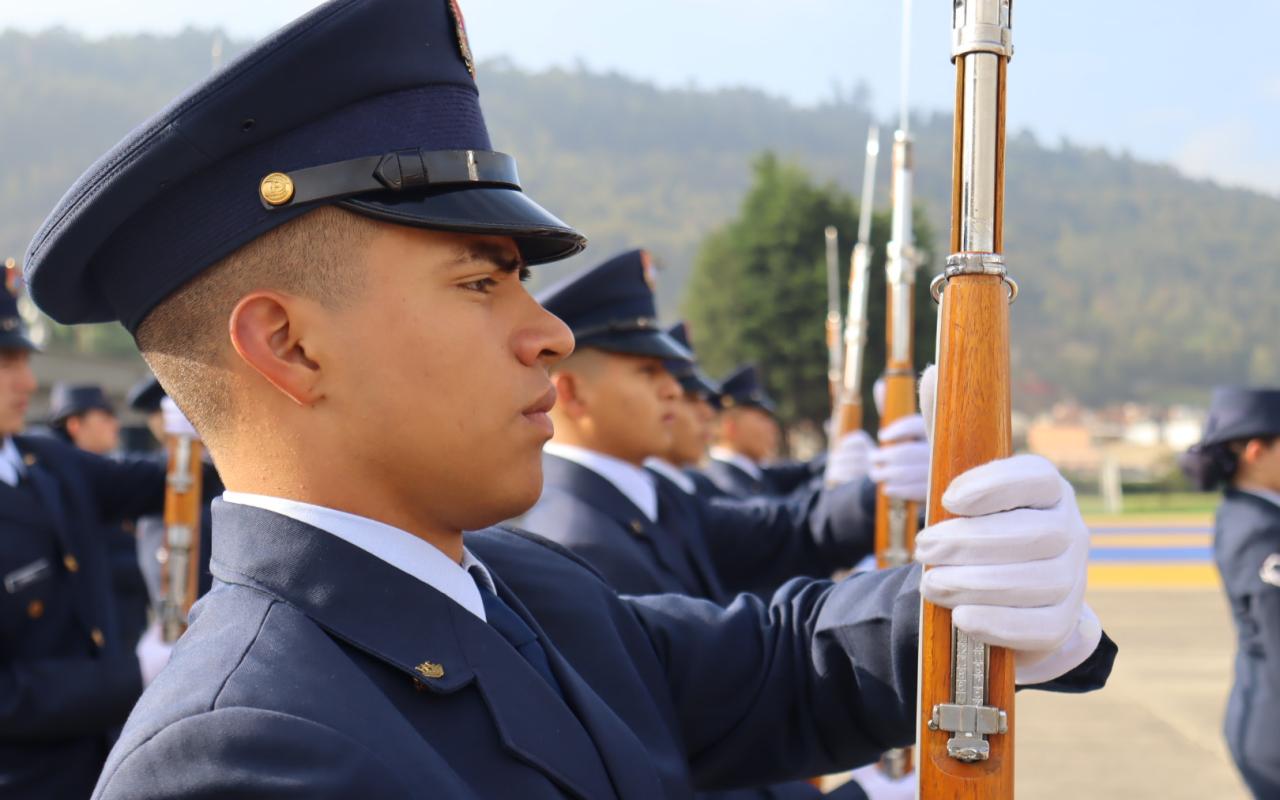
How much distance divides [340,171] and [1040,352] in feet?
450

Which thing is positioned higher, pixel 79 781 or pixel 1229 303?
pixel 79 781

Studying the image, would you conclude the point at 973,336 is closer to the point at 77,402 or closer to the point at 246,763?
the point at 246,763

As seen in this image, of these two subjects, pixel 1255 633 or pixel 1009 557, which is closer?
pixel 1009 557

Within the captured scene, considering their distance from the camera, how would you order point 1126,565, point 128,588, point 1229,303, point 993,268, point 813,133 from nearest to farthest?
point 993,268
point 128,588
point 1126,565
point 1229,303
point 813,133

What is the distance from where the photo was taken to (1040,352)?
132 m

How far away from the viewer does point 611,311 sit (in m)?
4.38

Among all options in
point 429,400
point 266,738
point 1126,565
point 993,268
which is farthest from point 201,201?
point 1126,565

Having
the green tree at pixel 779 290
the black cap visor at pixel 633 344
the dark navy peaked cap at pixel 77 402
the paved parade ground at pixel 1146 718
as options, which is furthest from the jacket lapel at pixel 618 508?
the green tree at pixel 779 290

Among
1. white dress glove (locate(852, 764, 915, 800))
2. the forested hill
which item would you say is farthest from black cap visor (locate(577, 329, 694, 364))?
the forested hill

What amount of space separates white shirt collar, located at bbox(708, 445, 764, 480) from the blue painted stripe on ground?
41.0 ft

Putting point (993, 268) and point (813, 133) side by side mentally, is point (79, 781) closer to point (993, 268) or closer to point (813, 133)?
point (993, 268)

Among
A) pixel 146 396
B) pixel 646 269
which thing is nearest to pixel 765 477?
pixel 146 396

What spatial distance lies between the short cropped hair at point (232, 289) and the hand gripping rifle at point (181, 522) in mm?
3239

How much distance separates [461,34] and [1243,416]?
4.68 m
